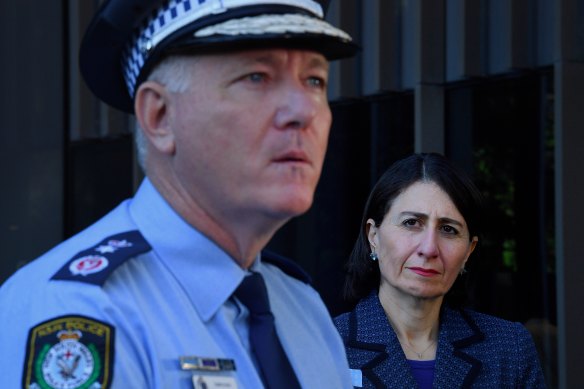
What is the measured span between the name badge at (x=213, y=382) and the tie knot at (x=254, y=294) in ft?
0.57

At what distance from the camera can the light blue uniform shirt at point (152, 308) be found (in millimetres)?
1455

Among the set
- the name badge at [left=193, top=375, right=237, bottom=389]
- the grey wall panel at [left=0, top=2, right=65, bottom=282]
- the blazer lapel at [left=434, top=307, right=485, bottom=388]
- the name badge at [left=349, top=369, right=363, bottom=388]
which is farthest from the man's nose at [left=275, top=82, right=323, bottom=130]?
the grey wall panel at [left=0, top=2, right=65, bottom=282]

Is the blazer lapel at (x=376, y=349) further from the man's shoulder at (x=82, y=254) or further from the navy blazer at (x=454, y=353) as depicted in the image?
the man's shoulder at (x=82, y=254)

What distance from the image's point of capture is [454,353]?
12.3 feet

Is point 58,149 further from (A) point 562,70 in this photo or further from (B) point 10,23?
(A) point 562,70

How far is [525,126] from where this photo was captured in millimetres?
6801

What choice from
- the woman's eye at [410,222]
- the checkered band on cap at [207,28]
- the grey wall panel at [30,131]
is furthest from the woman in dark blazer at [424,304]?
the grey wall panel at [30,131]

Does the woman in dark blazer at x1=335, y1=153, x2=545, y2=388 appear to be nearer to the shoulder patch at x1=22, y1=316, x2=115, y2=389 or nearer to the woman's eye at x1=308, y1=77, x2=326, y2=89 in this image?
the woman's eye at x1=308, y1=77, x2=326, y2=89

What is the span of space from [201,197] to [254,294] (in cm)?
19

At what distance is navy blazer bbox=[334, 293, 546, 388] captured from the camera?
366 centimetres

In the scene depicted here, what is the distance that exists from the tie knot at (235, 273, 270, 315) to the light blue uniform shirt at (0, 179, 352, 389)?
2 cm

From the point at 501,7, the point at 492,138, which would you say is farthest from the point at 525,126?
the point at 501,7

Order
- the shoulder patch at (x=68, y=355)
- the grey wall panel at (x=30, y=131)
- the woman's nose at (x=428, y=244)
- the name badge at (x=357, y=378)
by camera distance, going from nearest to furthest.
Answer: the shoulder patch at (x=68, y=355) < the name badge at (x=357, y=378) < the woman's nose at (x=428, y=244) < the grey wall panel at (x=30, y=131)

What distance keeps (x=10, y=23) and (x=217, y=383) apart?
6.65m
